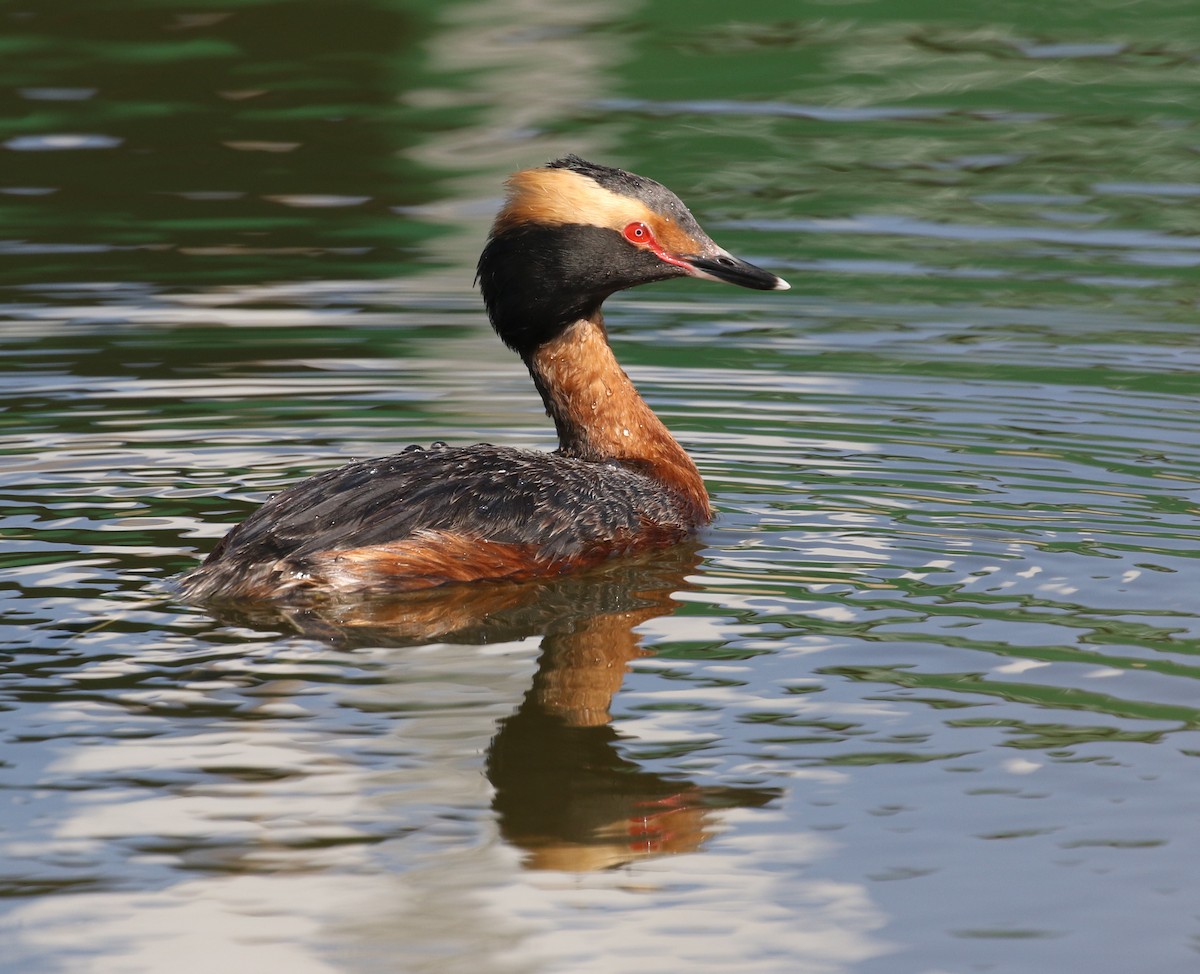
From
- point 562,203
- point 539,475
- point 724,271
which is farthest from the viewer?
point 724,271

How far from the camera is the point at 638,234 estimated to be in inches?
318

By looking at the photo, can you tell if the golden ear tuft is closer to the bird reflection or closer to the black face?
the black face

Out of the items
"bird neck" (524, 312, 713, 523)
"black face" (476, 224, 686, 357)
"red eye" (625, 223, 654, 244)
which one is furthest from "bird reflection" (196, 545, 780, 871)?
"red eye" (625, 223, 654, 244)

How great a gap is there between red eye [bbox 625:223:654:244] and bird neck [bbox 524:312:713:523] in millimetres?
438

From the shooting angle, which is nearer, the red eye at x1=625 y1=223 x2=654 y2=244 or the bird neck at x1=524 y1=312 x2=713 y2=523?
the red eye at x1=625 y1=223 x2=654 y2=244

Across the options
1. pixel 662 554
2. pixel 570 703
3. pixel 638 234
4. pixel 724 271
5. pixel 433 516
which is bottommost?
pixel 662 554

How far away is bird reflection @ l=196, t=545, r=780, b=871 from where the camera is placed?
492 centimetres

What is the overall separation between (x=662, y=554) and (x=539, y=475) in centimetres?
57

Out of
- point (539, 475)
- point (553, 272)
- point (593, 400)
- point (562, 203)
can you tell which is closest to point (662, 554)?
point (539, 475)

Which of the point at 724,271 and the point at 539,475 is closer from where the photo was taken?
the point at 539,475

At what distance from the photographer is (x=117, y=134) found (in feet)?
46.8

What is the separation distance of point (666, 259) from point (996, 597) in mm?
2241

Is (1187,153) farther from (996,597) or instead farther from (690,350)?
(996,597)

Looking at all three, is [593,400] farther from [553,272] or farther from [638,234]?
[638,234]
